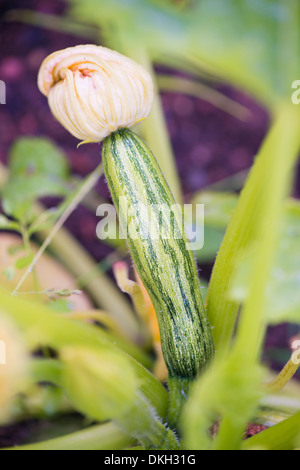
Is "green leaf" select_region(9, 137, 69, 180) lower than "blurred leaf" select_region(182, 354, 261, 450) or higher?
higher

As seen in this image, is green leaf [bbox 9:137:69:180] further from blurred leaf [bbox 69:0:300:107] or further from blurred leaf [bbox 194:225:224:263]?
blurred leaf [bbox 69:0:300:107]

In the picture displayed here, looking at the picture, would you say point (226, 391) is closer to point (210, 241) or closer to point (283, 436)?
point (283, 436)

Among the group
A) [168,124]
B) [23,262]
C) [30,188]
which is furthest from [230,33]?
[168,124]

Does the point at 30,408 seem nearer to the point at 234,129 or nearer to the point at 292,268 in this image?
the point at 292,268

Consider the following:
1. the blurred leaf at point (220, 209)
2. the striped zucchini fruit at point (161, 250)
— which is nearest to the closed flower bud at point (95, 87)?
the striped zucchini fruit at point (161, 250)

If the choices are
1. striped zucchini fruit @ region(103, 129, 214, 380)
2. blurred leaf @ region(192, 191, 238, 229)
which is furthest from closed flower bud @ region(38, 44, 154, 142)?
blurred leaf @ region(192, 191, 238, 229)

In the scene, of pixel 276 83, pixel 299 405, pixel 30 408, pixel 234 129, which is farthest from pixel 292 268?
pixel 234 129
